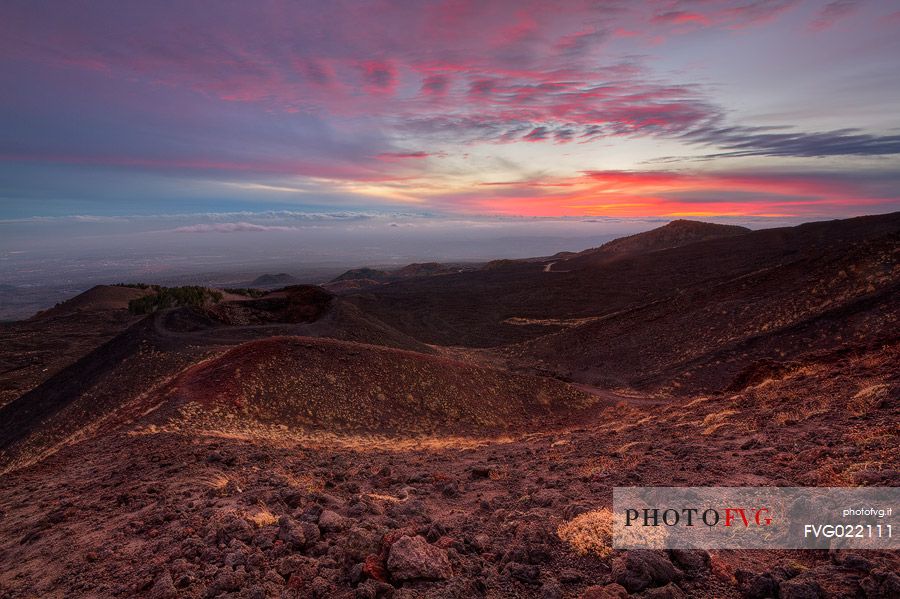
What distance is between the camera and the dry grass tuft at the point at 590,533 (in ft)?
15.4

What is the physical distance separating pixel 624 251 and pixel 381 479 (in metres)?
111

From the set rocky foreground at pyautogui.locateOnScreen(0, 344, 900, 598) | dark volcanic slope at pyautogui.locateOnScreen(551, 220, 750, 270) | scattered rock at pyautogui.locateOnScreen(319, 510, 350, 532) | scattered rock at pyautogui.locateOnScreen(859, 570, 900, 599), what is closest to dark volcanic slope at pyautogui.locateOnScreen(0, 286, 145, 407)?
rocky foreground at pyautogui.locateOnScreen(0, 344, 900, 598)

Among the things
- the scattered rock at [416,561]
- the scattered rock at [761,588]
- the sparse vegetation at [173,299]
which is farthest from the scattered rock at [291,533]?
the sparse vegetation at [173,299]

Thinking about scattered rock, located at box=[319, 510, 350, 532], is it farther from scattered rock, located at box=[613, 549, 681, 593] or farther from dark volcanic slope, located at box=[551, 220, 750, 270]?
dark volcanic slope, located at box=[551, 220, 750, 270]

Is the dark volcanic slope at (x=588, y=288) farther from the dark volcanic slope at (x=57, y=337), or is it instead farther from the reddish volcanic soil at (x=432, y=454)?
the dark volcanic slope at (x=57, y=337)

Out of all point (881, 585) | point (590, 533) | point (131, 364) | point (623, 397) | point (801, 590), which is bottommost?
point (623, 397)

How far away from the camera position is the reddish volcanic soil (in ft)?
14.7

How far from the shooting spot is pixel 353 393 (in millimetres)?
19922

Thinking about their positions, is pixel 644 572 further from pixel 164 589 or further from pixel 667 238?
pixel 667 238

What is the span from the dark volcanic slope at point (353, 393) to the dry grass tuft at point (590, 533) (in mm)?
13468

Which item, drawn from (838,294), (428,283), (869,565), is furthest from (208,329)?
(428,283)

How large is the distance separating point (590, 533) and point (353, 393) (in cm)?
1627

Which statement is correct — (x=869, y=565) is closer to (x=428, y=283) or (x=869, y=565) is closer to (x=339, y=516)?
(x=339, y=516)

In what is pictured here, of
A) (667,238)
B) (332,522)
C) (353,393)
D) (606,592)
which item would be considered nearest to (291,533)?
(332,522)
